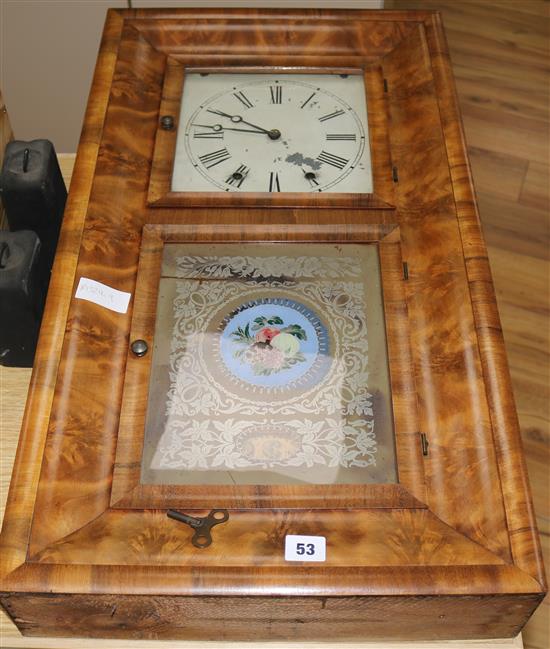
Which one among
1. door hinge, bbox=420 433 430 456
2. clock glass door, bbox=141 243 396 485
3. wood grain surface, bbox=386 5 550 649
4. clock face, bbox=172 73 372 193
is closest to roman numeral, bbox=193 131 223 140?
clock face, bbox=172 73 372 193

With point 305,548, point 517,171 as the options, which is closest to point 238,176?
point 305,548

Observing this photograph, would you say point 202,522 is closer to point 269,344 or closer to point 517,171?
point 269,344

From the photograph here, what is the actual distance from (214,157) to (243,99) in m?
0.17

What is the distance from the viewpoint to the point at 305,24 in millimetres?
1867

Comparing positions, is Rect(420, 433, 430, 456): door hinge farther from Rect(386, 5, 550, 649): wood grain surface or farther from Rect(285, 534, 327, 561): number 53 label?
Rect(386, 5, 550, 649): wood grain surface

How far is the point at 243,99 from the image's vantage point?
71.8 inches

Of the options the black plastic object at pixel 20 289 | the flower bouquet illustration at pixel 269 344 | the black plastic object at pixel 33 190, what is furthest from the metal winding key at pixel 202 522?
the black plastic object at pixel 33 190

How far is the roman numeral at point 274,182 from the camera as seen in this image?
1.67m

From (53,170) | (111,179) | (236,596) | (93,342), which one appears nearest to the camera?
(236,596)

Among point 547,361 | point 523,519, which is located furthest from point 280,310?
point 547,361

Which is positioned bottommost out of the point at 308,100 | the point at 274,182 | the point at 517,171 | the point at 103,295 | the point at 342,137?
the point at 103,295

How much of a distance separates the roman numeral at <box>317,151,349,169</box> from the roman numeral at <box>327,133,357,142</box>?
4 cm

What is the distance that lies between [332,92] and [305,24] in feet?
0.52

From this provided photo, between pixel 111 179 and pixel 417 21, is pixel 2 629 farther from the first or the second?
pixel 417 21
